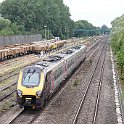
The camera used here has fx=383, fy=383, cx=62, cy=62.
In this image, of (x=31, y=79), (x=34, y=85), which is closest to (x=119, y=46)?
(x=31, y=79)

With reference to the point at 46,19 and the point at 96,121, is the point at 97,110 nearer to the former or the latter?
the point at 96,121

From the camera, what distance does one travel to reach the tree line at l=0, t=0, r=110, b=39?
4168 inches

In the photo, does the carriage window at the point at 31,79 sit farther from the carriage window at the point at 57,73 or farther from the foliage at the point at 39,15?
the foliage at the point at 39,15

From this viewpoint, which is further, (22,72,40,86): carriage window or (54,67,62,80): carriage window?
(54,67,62,80): carriage window

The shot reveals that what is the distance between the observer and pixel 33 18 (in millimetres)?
118562

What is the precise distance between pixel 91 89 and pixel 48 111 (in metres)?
9.17

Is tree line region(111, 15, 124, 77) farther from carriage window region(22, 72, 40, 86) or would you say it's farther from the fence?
the fence

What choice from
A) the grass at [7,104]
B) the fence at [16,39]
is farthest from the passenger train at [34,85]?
the fence at [16,39]

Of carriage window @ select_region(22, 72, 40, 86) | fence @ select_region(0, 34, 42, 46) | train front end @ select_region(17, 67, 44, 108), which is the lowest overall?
fence @ select_region(0, 34, 42, 46)

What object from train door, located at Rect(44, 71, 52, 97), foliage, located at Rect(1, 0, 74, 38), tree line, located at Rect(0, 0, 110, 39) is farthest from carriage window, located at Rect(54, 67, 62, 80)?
foliage, located at Rect(1, 0, 74, 38)

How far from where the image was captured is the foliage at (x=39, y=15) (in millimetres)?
112625

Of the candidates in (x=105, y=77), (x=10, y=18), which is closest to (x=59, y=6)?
(x=10, y=18)

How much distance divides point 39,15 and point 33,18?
5.81m

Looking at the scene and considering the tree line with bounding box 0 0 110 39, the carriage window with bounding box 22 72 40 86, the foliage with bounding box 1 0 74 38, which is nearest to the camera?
the carriage window with bounding box 22 72 40 86
